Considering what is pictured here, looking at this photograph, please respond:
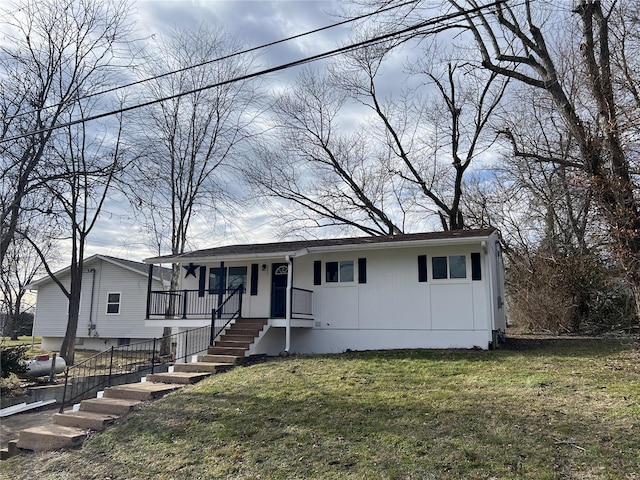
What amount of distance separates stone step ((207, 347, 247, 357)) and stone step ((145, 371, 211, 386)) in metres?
1.45

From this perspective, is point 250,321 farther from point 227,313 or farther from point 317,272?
point 317,272

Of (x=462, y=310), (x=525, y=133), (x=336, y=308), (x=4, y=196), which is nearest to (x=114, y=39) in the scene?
(x=4, y=196)

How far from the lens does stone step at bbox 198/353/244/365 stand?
1172cm

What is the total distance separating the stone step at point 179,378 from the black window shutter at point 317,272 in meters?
4.65

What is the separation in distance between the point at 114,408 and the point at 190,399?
1362mm

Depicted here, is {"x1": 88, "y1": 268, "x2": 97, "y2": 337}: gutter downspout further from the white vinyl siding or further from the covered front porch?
the covered front porch

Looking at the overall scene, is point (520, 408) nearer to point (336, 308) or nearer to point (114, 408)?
point (114, 408)

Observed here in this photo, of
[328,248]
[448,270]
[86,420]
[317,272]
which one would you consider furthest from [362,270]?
[86,420]

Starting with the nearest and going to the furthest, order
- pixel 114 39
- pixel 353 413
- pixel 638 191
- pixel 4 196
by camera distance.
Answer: pixel 353 413, pixel 638 191, pixel 4 196, pixel 114 39

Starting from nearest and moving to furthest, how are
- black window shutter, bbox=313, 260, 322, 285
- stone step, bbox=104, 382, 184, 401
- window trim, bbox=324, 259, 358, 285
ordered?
1. stone step, bbox=104, 382, 184, 401
2. window trim, bbox=324, 259, 358, 285
3. black window shutter, bbox=313, 260, 322, 285

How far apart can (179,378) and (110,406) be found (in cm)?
168

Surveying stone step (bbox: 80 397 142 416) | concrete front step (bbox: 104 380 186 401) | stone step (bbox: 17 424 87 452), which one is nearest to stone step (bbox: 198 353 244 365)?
concrete front step (bbox: 104 380 186 401)

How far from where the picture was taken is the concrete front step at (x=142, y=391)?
922 cm

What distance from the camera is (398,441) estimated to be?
5.87 m
